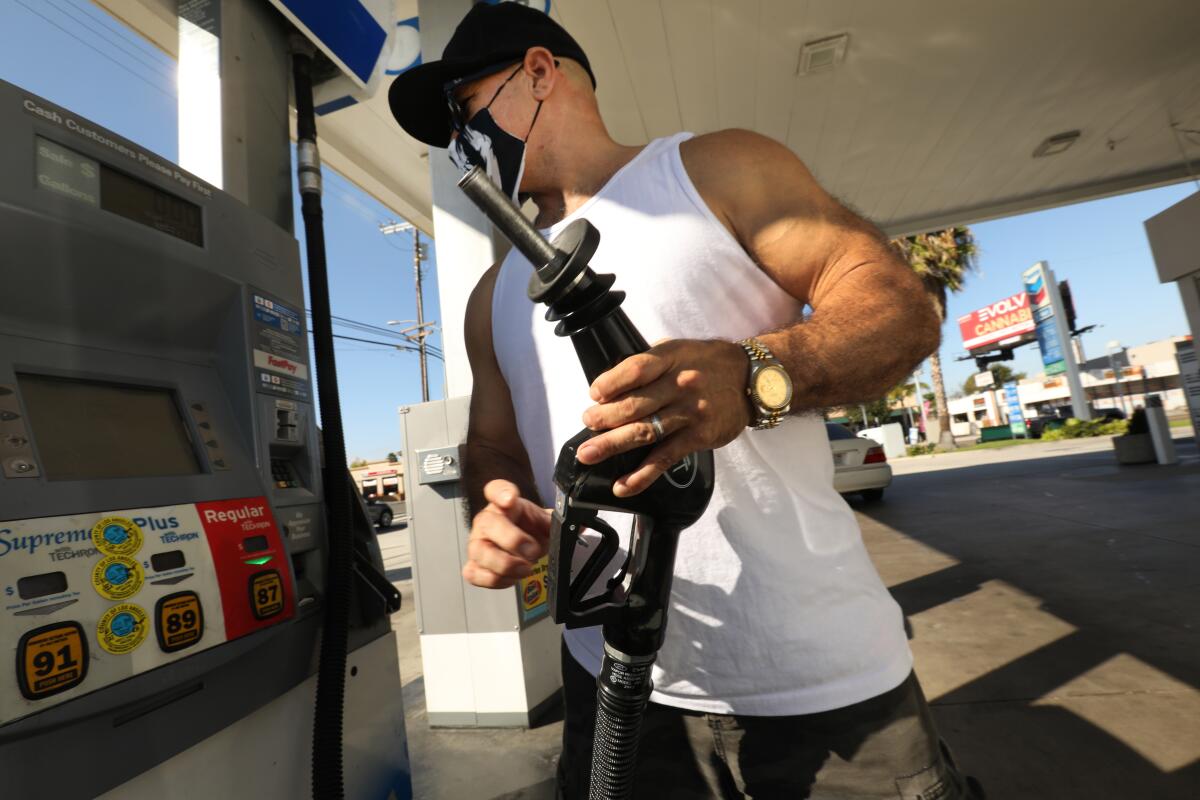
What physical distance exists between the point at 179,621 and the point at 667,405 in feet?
2.79

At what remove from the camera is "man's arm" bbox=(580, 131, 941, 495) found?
0.68 metres

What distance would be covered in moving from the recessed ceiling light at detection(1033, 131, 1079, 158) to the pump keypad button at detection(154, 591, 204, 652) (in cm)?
927

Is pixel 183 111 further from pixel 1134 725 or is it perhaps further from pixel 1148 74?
pixel 1148 74

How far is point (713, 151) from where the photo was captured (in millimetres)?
1226

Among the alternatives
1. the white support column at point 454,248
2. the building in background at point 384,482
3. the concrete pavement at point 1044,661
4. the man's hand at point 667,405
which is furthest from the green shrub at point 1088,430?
the building in background at point 384,482

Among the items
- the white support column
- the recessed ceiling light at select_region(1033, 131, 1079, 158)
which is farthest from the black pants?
the recessed ceiling light at select_region(1033, 131, 1079, 158)

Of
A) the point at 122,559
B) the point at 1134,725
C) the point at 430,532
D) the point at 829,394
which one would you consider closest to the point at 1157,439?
the point at 1134,725

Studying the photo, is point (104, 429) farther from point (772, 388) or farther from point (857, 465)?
point (857, 465)

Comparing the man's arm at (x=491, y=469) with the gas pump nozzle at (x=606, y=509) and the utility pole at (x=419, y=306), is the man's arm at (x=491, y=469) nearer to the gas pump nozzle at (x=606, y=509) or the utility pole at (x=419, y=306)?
the gas pump nozzle at (x=606, y=509)

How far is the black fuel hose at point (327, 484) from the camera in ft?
4.33

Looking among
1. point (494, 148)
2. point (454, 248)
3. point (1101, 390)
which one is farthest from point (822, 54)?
point (1101, 390)

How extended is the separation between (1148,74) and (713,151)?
799 centimetres

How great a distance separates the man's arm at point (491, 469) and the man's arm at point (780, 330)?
16.0 inches

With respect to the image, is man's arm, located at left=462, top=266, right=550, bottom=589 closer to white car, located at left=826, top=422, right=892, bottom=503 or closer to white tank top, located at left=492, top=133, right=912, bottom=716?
white tank top, located at left=492, top=133, right=912, bottom=716
